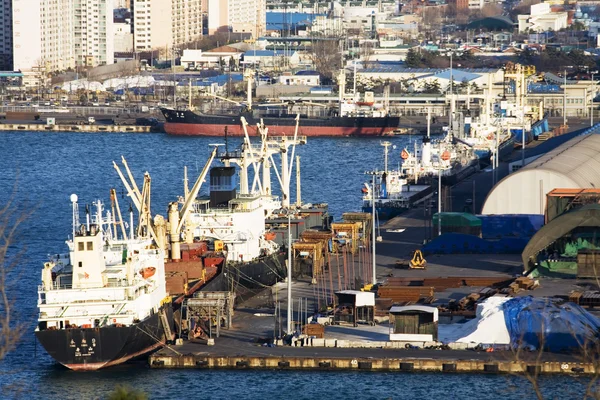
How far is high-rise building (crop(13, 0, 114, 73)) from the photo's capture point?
11762cm

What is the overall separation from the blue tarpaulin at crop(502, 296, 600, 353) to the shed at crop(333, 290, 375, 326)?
108 inches

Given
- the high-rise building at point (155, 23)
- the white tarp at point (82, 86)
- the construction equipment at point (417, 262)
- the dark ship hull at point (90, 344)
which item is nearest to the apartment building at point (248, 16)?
the high-rise building at point (155, 23)

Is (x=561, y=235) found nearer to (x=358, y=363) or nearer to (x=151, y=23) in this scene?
(x=358, y=363)

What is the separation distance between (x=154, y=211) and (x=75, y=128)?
38262mm

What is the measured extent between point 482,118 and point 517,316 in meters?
43.0

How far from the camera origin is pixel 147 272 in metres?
28.7

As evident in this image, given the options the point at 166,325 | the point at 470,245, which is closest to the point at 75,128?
the point at 470,245

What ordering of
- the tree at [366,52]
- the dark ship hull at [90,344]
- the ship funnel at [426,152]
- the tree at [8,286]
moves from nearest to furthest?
1. the tree at [8,286]
2. the dark ship hull at [90,344]
3. the ship funnel at [426,152]
4. the tree at [366,52]

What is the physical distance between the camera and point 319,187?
57844mm

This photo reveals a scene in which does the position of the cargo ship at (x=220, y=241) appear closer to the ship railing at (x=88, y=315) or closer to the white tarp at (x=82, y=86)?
the ship railing at (x=88, y=315)

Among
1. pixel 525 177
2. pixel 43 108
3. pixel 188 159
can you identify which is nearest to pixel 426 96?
pixel 43 108

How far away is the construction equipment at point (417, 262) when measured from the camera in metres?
36.2

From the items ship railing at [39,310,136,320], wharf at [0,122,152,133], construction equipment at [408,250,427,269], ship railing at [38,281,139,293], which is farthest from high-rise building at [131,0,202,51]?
ship railing at [39,310,136,320]

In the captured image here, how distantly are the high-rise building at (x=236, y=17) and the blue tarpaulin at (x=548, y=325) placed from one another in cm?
12303
